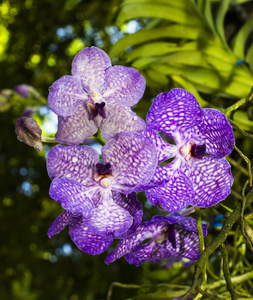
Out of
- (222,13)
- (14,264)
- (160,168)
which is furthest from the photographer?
(14,264)

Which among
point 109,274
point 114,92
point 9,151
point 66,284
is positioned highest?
point 114,92

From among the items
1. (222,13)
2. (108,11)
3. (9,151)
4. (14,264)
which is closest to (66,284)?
(14,264)

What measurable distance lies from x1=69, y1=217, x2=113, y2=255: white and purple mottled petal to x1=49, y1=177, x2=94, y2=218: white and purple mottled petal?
0.03 meters

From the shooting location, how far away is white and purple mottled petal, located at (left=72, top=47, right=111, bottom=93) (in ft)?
1.27

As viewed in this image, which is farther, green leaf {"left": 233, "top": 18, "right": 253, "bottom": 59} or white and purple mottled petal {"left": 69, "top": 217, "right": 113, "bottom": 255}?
green leaf {"left": 233, "top": 18, "right": 253, "bottom": 59}

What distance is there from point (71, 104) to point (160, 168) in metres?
0.11

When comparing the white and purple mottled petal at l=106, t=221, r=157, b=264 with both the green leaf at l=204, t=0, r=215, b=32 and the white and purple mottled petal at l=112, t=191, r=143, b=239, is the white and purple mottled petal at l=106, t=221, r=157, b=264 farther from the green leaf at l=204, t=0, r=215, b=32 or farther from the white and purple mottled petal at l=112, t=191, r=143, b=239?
the green leaf at l=204, t=0, r=215, b=32

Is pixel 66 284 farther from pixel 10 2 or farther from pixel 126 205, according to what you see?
pixel 126 205

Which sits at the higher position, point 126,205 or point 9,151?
point 126,205

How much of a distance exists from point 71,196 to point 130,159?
6cm

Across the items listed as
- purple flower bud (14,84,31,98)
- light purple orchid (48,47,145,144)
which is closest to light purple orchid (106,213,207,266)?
light purple orchid (48,47,145,144)

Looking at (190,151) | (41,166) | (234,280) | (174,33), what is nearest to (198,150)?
(190,151)

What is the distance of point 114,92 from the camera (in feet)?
1.30

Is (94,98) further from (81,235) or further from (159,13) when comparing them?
(159,13)
